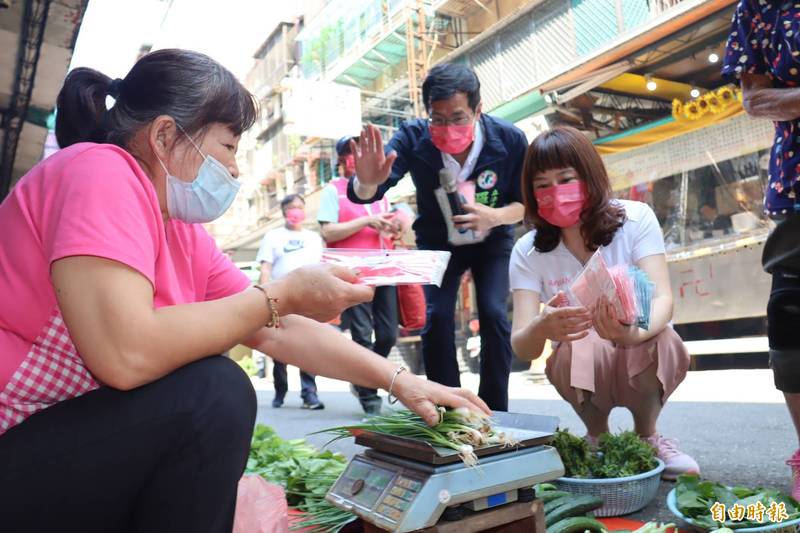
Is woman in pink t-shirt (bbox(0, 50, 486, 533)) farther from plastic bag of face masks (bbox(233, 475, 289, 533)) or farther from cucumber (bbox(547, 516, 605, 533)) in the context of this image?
cucumber (bbox(547, 516, 605, 533))

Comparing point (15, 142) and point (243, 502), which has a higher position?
point (15, 142)

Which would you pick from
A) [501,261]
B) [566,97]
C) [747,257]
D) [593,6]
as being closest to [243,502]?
[501,261]

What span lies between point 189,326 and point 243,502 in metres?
0.76

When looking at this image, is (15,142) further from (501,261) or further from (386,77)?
(386,77)

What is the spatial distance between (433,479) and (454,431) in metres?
0.18

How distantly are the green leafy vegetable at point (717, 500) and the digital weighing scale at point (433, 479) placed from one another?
1.75 feet

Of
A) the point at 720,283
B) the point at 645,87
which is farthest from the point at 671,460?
the point at 645,87

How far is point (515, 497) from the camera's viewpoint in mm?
1438

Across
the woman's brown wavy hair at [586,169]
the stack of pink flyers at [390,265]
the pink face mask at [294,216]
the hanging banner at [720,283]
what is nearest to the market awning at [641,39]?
the hanging banner at [720,283]

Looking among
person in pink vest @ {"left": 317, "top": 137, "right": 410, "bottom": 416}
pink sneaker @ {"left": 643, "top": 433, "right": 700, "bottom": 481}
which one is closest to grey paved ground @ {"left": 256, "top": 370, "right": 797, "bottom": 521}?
pink sneaker @ {"left": 643, "top": 433, "right": 700, "bottom": 481}

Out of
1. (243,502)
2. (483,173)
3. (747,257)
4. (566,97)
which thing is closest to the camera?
(243,502)

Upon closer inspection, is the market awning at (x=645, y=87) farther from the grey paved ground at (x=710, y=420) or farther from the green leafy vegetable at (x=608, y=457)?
the green leafy vegetable at (x=608, y=457)

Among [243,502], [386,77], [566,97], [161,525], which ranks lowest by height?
[243,502]

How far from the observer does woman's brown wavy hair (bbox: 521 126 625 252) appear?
240cm
